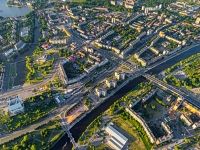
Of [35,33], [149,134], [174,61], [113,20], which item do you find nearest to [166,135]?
[149,134]

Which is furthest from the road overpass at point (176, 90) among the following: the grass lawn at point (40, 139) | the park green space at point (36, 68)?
the grass lawn at point (40, 139)

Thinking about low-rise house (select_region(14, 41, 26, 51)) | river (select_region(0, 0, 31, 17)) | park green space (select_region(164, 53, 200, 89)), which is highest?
river (select_region(0, 0, 31, 17))

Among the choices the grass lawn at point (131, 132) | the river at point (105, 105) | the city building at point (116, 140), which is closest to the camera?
the city building at point (116, 140)

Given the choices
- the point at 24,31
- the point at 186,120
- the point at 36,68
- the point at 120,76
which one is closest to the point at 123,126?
the point at 186,120

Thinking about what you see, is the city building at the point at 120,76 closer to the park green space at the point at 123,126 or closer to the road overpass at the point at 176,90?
the road overpass at the point at 176,90

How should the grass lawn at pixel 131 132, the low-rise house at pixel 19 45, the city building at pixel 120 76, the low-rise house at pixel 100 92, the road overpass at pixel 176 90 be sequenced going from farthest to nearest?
the low-rise house at pixel 19 45 < the city building at pixel 120 76 < the low-rise house at pixel 100 92 < the road overpass at pixel 176 90 < the grass lawn at pixel 131 132

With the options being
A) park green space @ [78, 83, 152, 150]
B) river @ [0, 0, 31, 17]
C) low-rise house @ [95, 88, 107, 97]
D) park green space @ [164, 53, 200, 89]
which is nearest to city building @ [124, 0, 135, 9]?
park green space @ [164, 53, 200, 89]

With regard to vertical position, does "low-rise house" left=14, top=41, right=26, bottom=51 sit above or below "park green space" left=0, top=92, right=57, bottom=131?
above

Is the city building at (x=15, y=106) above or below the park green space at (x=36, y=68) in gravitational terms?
Answer: below

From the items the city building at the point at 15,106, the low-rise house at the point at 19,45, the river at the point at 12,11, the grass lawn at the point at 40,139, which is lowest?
the grass lawn at the point at 40,139

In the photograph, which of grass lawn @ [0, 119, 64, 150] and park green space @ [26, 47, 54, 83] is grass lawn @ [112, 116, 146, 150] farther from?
park green space @ [26, 47, 54, 83]
